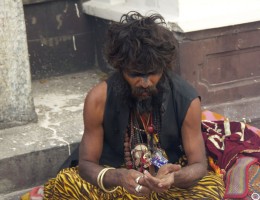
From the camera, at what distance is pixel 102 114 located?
3799 millimetres

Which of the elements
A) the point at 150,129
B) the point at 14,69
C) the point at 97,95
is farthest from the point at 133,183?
the point at 14,69

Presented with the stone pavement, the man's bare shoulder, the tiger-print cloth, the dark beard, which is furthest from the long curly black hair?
the stone pavement

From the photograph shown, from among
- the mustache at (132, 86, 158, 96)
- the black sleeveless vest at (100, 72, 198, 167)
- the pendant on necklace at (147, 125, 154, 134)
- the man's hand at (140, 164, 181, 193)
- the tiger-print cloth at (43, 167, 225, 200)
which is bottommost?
the tiger-print cloth at (43, 167, 225, 200)

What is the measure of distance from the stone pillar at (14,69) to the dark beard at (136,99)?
139 cm

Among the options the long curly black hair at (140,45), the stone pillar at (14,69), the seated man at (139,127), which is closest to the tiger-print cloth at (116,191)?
the seated man at (139,127)

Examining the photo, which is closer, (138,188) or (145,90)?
(138,188)

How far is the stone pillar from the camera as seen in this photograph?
488 cm

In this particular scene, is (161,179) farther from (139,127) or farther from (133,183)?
(139,127)

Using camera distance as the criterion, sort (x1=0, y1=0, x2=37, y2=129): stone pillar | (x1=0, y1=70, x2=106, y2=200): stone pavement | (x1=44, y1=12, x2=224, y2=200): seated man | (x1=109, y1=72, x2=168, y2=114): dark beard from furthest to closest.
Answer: (x1=0, y1=0, x2=37, y2=129): stone pillar, (x1=0, y1=70, x2=106, y2=200): stone pavement, (x1=109, y1=72, x2=168, y2=114): dark beard, (x1=44, y1=12, x2=224, y2=200): seated man

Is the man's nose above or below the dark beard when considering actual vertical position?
above

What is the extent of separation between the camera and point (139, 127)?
389 cm

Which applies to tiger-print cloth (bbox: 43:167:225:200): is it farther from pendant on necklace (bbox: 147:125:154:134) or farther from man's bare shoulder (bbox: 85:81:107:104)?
man's bare shoulder (bbox: 85:81:107:104)

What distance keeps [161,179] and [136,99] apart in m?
0.55

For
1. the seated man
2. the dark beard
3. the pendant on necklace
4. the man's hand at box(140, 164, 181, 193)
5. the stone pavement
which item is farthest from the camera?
the stone pavement
